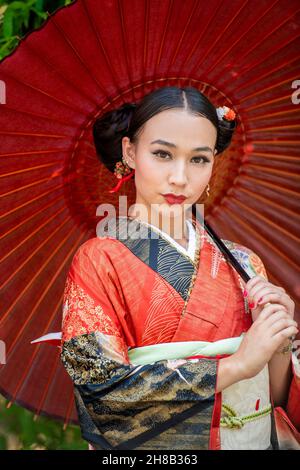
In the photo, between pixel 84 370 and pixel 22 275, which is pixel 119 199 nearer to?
pixel 22 275

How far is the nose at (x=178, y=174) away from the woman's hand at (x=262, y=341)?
0.41 meters

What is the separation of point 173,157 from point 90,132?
261mm

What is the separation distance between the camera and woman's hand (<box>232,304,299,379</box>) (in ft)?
5.28

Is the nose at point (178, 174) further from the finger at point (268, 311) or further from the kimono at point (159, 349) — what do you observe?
the finger at point (268, 311)

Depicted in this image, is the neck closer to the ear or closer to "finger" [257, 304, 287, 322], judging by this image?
the ear

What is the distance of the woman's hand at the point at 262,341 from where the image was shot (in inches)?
63.4

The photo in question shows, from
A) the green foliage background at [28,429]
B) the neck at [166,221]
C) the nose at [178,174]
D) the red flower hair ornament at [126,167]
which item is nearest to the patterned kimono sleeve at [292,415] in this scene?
the neck at [166,221]

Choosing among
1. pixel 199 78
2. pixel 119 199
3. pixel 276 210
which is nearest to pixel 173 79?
pixel 199 78

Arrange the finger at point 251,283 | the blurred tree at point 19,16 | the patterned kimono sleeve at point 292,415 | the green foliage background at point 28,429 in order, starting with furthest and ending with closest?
the green foliage background at point 28,429 → the blurred tree at point 19,16 → the patterned kimono sleeve at point 292,415 → the finger at point 251,283

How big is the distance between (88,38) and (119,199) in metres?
0.54

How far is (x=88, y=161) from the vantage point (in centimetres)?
193

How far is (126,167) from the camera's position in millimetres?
1944

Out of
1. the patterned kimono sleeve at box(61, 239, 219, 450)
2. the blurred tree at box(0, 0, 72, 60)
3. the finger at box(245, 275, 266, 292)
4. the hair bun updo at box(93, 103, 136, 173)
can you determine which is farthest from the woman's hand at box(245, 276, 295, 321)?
the blurred tree at box(0, 0, 72, 60)
